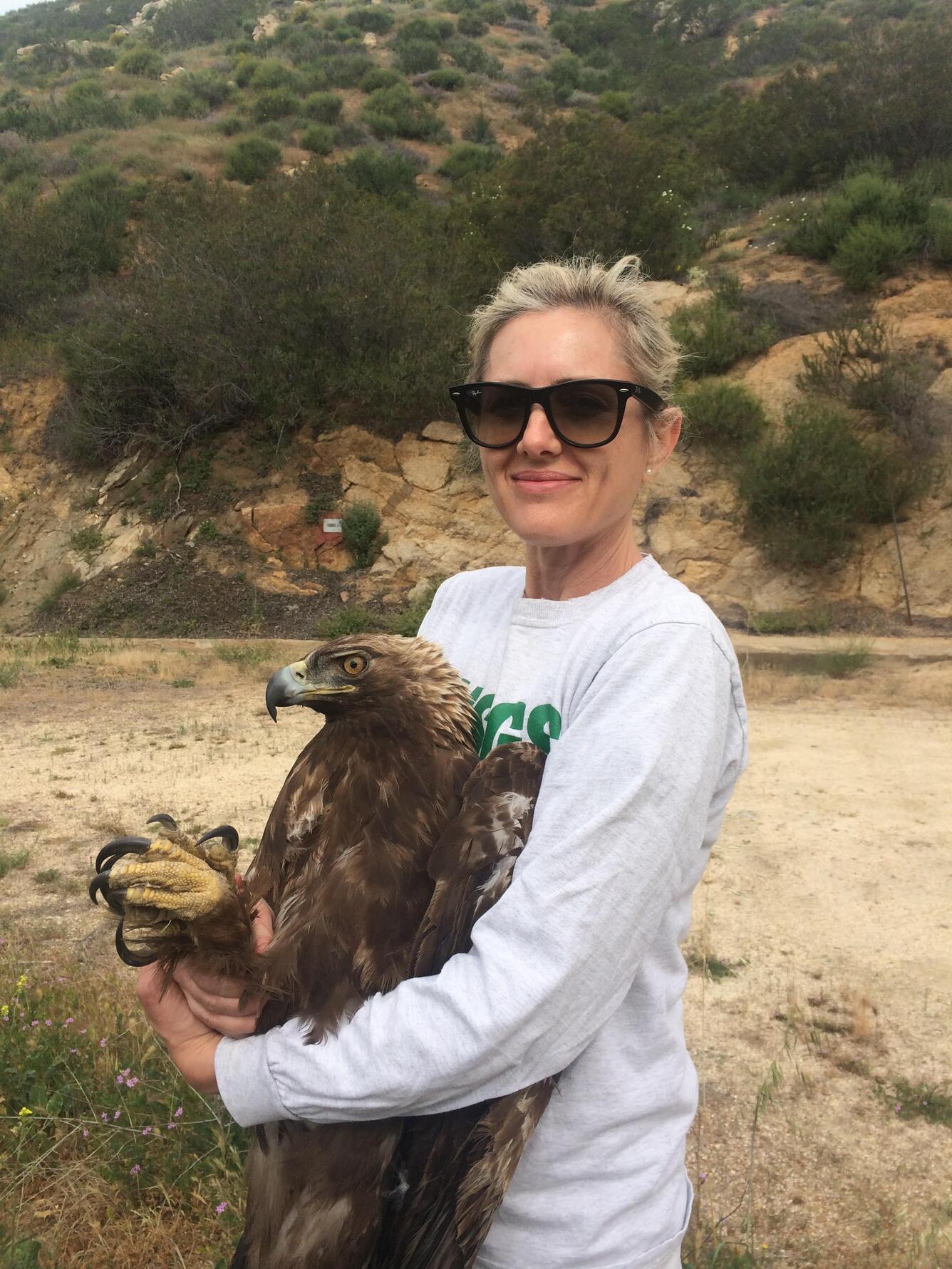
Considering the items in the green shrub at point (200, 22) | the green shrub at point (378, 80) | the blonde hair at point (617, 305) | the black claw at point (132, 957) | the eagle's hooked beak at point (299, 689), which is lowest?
the black claw at point (132, 957)

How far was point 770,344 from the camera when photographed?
56.3 feet

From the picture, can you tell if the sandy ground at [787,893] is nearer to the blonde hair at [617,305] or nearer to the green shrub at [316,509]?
the blonde hair at [617,305]

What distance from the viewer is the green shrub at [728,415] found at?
16.0 m

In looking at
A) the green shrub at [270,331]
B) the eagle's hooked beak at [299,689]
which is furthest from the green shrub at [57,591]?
the eagle's hooked beak at [299,689]

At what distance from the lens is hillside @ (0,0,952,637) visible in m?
15.2

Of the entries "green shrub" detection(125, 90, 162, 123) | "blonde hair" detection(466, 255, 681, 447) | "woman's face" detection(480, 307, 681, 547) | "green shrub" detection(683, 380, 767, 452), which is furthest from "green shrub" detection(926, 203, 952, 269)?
"green shrub" detection(125, 90, 162, 123)

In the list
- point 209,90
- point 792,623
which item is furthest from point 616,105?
point 792,623

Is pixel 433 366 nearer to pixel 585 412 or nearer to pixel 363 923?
pixel 585 412

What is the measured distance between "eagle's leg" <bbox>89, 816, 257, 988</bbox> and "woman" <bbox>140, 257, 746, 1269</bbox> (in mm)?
65

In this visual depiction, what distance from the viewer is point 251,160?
2742cm

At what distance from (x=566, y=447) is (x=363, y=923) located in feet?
3.02

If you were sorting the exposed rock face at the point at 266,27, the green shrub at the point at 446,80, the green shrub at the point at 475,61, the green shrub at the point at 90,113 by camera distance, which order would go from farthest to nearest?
the exposed rock face at the point at 266,27 < the green shrub at the point at 475,61 < the green shrub at the point at 446,80 < the green shrub at the point at 90,113

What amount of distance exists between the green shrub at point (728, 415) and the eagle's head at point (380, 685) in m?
15.0

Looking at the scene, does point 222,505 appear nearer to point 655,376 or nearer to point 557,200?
point 557,200
